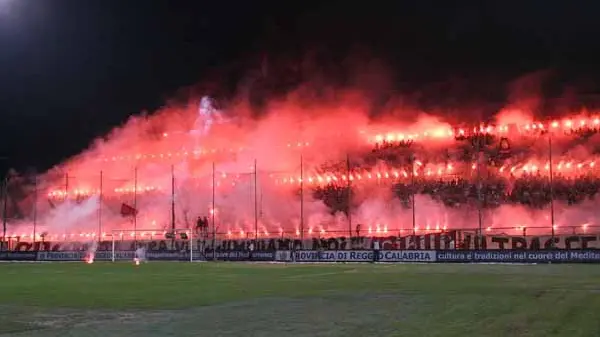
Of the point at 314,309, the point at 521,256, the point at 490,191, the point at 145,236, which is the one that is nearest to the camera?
the point at 314,309

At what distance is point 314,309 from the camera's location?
20875 millimetres

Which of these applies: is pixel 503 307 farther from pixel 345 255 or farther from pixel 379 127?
pixel 379 127

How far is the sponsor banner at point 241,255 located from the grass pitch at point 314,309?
33.0 metres

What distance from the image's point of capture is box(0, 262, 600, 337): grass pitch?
16.1 metres

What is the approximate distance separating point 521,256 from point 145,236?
51.1m

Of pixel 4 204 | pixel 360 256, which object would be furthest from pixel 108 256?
pixel 360 256

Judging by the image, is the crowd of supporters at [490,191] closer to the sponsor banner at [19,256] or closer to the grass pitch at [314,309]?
the sponsor banner at [19,256]

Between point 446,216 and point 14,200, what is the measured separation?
63.7 m

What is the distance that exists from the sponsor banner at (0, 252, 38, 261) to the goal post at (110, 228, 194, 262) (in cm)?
934

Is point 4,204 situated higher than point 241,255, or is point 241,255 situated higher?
point 4,204

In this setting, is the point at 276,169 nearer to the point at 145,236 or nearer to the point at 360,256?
the point at 145,236

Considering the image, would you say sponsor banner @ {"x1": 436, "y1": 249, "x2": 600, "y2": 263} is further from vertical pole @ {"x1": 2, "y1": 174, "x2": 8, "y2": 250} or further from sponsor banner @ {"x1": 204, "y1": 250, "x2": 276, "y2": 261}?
vertical pole @ {"x1": 2, "y1": 174, "x2": 8, "y2": 250}

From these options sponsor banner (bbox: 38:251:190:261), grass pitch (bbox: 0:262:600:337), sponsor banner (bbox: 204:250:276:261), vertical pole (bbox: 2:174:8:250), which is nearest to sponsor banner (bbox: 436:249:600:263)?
sponsor banner (bbox: 204:250:276:261)

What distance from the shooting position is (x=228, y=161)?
96.8 meters
